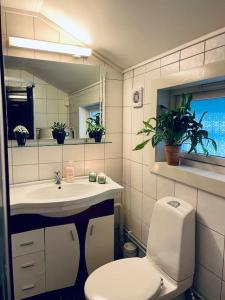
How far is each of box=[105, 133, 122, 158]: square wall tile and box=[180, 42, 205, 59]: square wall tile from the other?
94cm

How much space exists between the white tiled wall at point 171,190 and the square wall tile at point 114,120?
50 millimetres

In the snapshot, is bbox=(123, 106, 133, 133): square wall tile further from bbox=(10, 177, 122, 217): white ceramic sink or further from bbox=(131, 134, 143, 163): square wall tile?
bbox=(10, 177, 122, 217): white ceramic sink

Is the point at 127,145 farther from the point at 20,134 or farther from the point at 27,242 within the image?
the point at 27,242

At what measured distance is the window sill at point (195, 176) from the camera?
121cm

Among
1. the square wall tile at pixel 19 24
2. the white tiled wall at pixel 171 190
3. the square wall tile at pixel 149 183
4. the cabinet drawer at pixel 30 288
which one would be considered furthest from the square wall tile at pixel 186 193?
the square wall tile at pixel 19 24

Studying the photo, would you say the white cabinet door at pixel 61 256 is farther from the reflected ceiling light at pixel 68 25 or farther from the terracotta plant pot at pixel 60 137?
the reflected ceiling light at pixel 68 25

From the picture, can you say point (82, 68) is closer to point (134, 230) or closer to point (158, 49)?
point (158, 49)

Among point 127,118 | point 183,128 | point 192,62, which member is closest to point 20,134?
point 127,118

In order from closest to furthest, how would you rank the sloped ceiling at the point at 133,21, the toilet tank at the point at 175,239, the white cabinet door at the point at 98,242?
the sloped ceiling at the point at 133,21 → the toilet tank at the point at 175,239 → the white cabinet door at the point at 98,242

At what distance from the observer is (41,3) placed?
62.7 inches

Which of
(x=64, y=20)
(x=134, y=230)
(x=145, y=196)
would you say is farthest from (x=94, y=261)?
(x=64, y=20)

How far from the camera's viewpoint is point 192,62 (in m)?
1.38

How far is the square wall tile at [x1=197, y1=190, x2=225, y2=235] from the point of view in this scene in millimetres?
1214

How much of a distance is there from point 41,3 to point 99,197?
1.41 metres
